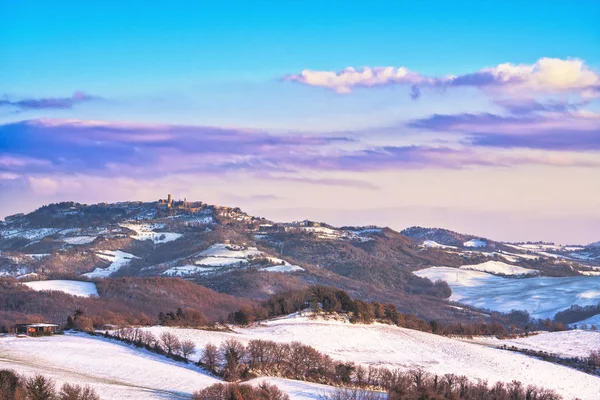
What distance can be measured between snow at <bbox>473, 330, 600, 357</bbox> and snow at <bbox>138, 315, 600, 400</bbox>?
555 inches

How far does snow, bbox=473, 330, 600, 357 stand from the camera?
500 feet

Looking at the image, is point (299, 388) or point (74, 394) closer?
point (74, 394)

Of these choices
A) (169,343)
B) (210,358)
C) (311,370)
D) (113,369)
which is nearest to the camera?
(113,369)

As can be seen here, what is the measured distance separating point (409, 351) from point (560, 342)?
41.4 metres

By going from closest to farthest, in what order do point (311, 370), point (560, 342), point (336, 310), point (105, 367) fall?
point (105, 367) < point (311, 370) < point (336, 310) < point (560, 342)

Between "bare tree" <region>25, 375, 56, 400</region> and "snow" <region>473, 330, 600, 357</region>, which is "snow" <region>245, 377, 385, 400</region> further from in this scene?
"snow" <region>473, 330, 600, 357</region>

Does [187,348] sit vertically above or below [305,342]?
below

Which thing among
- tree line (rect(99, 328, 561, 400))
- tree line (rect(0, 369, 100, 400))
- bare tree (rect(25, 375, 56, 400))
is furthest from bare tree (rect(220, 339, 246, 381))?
bare tree (rect(25, 375, 56, 400))

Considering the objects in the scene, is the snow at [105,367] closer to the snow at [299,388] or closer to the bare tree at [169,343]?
the bare tree at [169,343]

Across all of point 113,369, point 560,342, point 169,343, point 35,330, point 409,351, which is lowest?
point 113,369

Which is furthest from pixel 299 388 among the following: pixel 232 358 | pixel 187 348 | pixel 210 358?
pixel 187 348

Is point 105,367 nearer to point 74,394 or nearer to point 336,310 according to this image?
point 74,394

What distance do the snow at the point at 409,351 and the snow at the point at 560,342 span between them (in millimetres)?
14094

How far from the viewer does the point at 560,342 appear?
161875mm
